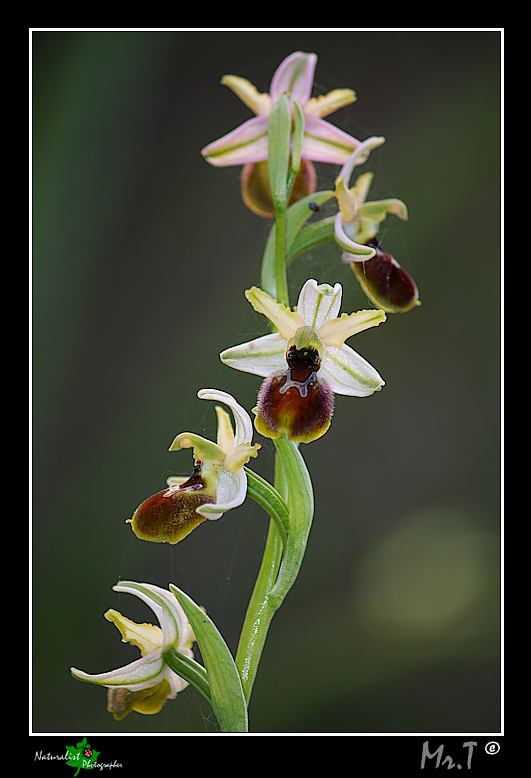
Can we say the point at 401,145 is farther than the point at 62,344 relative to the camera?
Yes

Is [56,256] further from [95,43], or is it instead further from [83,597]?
[83,597]

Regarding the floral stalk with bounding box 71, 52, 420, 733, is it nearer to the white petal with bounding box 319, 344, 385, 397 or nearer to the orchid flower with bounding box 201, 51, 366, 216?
the white petal with bounding box 319, 344, 385, 397

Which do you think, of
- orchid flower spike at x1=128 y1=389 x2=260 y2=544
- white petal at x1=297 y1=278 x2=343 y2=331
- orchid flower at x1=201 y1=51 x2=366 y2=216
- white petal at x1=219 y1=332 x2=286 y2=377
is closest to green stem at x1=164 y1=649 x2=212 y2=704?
orchid flower spike at x1=128 y1=389 x2=260 y2=544

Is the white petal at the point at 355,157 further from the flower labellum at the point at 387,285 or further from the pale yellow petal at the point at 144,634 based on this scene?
the pale yellow petal at the point at 144,634

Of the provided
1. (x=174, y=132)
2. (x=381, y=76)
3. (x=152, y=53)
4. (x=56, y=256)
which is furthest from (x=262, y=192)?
(x=381, y=76)

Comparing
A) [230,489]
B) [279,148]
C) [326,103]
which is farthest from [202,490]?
[326,103]
